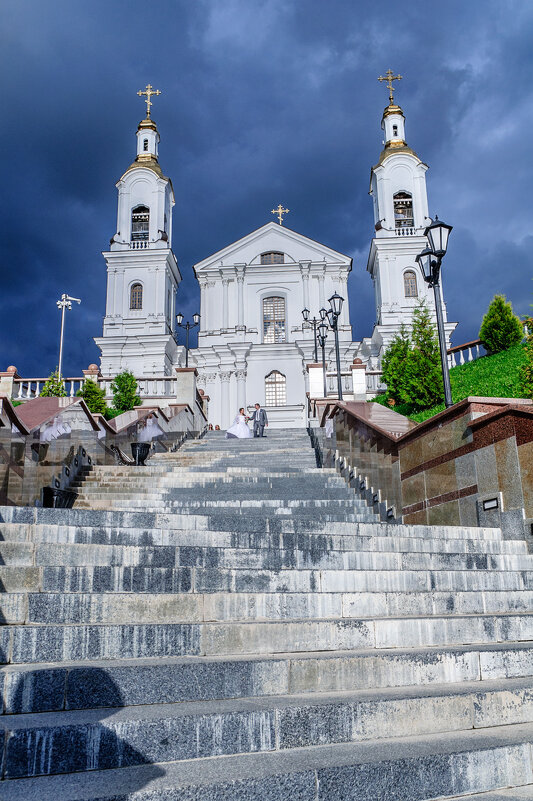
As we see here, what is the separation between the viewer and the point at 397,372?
2375 cm

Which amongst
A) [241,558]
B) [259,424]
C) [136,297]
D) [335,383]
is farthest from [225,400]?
[241,558]

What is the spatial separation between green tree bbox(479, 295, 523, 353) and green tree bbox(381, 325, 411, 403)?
147 inches

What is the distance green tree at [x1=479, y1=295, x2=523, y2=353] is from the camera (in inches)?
1046

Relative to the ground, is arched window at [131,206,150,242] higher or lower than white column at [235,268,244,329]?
higher

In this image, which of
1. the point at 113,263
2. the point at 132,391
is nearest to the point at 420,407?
the point at 132,391

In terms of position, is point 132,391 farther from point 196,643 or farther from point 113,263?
point 196,643

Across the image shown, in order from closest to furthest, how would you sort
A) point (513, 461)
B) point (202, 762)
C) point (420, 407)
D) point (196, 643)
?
point (202, 762)
point (196, 643)
point (513, 461)
point (420, 407)

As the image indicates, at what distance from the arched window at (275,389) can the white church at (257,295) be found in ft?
0.20

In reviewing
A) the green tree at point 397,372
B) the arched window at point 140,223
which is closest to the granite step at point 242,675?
the green tree at point 397,372

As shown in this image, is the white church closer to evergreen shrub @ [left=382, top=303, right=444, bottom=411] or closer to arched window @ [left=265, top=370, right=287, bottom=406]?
arched window @ [left=265, top=370, right=287, bottom=406]

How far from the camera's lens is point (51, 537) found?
207 inches

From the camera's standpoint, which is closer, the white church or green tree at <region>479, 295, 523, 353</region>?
green tree at <region>479, 295, 523, 353</region>

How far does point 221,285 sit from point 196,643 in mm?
37175

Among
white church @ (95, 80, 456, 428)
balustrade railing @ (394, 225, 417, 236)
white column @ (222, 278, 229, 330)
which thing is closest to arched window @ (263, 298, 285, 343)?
white church @ (95, 80, 456, 428)
